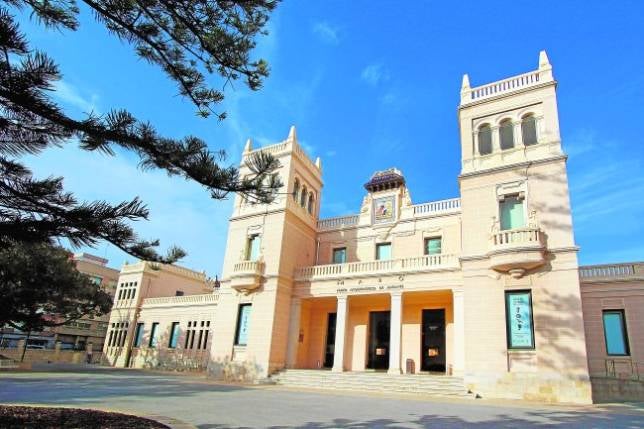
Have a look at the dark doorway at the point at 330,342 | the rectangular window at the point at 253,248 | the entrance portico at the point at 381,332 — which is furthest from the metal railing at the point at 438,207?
the rectangular window at the point at 253,248

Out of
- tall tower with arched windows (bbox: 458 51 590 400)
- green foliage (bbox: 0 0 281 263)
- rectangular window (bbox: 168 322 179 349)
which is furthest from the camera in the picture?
rectangular window (bbox: 168 322 179 349)

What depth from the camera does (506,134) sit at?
19.1 m

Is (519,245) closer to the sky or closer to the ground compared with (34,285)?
closer to the sky

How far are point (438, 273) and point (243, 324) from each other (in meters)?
10.9

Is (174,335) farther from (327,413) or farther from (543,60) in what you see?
(543,60)

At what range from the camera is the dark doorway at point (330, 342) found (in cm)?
2388

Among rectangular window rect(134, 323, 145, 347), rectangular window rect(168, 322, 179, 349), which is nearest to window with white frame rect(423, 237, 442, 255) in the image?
rectangular window rect(168, 322, 179, 349)

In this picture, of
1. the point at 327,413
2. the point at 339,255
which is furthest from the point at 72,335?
the point at 327,413

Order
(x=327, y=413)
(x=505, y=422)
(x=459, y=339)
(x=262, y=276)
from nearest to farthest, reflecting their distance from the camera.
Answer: (x=505, y=422) → (x=327, y=413) → (x=459, y=339) → (x=262, y=276)

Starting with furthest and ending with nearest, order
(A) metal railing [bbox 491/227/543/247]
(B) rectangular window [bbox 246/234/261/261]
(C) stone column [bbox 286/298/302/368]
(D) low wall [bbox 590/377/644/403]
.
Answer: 1. (B) rectangular window [bbox 246/234/261/261]
2. (C) stone column [bbox 286/298/302/368]
3. (A) metal railing [bbox 491/227/543/247]
4. (D) low wall [bbox 590/377/644/403]

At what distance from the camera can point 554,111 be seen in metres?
17.8

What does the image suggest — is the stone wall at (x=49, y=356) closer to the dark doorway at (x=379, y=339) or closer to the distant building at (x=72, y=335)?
the distant building at (x=72, y=335)

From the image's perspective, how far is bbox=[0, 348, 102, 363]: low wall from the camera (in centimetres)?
2966

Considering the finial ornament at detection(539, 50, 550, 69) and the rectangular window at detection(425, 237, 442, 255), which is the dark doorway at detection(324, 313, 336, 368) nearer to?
the rectangular window at detection(425, 237, 442, 255)
